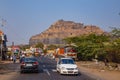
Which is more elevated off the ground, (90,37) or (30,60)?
(90,37)

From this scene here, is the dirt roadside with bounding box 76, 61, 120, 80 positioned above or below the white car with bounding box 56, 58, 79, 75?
below

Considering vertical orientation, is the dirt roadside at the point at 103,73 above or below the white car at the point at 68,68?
below

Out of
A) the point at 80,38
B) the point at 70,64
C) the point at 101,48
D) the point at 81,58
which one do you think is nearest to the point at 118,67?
the point at 101,48

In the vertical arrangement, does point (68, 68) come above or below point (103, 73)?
above

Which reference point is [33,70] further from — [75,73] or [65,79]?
[65,79]

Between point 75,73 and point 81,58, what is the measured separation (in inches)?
1793

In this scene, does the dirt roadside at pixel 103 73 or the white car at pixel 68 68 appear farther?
the white car at pixel 68 68

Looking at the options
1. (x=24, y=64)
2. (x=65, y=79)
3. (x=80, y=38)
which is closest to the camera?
(x=65, y=79)

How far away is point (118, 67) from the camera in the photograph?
4319 centimetres

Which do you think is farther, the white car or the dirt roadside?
the white car

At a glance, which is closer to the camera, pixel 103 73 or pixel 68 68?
pixel 68 68

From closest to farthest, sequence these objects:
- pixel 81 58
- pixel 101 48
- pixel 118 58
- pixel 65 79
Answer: pixel 65 79
pixel 118 58
pixel 101 48
pixel 81 58

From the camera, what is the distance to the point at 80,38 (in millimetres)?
85125

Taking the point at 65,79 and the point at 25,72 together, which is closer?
the point at 65,79
